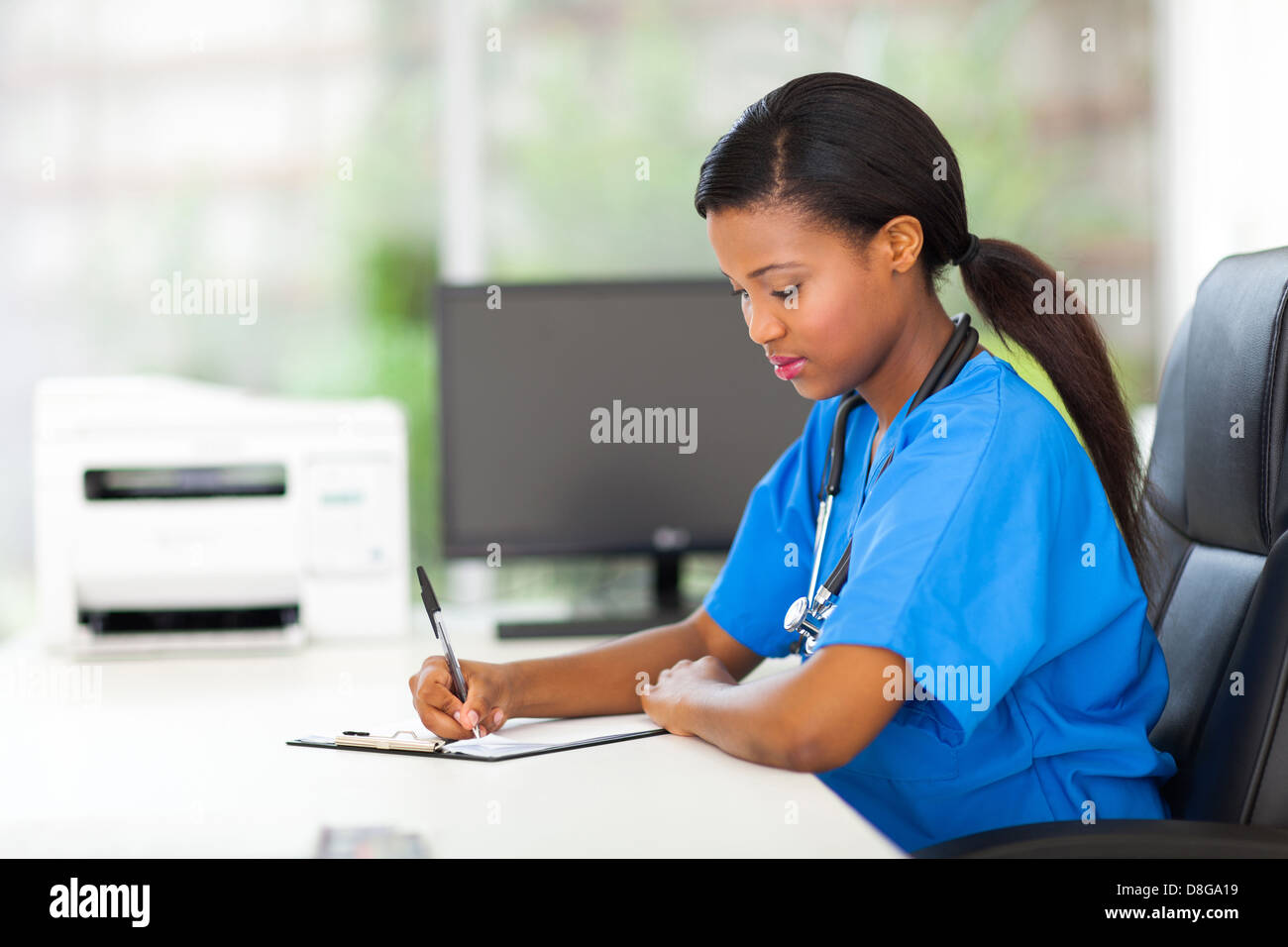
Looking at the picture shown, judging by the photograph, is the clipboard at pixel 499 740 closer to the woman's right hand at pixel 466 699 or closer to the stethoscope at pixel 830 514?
the woman's right hand at pixel 466 699

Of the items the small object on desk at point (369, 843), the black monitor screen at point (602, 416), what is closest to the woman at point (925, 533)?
the small object on desk at point (369, 843)

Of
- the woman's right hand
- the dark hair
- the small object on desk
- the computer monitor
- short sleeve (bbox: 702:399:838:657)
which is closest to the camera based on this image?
the small object on desk

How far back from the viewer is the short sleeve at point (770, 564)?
135 centimetres

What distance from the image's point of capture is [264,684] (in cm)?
156

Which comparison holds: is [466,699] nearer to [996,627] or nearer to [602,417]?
[996,627]

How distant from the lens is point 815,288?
3.55ft

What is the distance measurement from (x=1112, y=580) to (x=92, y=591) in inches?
59.0

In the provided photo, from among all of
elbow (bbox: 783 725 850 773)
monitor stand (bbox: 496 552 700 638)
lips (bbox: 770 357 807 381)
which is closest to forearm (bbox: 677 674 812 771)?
elbow (bbox: 783 725 850 773)

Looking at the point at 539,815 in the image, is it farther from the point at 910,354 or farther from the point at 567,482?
the point at 567,482

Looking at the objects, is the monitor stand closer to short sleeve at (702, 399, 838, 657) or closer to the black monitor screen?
the black monitor screen

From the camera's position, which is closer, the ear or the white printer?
the ear

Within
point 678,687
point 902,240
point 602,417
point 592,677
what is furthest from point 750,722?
point 602,417

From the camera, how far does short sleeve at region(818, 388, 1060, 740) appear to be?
0.96 meters
